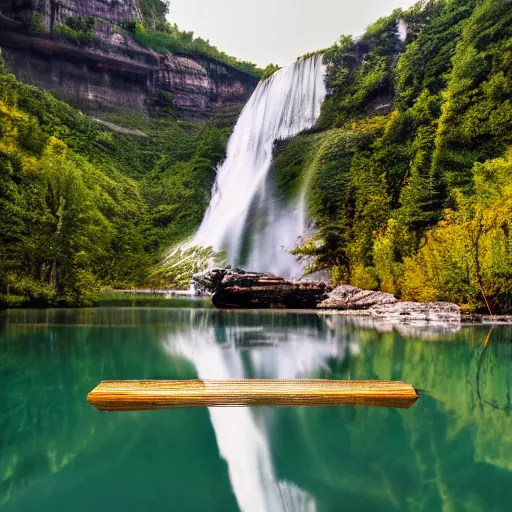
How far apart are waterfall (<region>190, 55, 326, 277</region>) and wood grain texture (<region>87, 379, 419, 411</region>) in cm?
403

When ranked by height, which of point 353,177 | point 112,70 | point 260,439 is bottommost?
point 260,439

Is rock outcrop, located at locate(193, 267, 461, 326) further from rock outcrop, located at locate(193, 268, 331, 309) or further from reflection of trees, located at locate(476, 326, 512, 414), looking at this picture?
reflection of trees, located at locate(476, 326, 512, 414)

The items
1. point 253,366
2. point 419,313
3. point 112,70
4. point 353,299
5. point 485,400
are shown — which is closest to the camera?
point 485,400

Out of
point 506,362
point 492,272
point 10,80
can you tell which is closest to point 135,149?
point 10,80

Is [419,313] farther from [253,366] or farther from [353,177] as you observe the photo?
[253,366]

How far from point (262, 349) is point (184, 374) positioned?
1.00 metres

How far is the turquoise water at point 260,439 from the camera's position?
2.07 metres

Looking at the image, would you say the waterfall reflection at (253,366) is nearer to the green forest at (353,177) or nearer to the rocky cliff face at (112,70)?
the green forest at (353,177)

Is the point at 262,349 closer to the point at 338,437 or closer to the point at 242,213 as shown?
the point at 338,437

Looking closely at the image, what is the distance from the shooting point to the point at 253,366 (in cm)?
403

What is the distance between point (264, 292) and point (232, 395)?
397 cm

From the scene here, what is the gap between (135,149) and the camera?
25.3ft

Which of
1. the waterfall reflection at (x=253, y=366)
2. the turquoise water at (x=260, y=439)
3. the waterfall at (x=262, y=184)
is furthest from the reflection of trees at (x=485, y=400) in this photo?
the waterfall at (x=262, y=184)

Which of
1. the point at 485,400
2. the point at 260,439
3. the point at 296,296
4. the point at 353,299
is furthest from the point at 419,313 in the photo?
the point at 260,439
